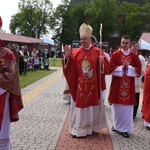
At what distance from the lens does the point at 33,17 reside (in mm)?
83312

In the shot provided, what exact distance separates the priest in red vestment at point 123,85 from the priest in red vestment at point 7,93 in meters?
3.08

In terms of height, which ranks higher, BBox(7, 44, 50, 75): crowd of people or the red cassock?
the red cassock

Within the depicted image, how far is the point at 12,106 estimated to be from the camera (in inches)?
175

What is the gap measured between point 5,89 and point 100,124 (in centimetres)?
285

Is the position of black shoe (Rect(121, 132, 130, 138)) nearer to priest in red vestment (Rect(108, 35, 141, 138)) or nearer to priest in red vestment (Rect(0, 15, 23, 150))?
priest in red vestment (Rect(108, 35, 141, 138))

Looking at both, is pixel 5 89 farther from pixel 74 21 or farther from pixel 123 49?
pixel 74 21

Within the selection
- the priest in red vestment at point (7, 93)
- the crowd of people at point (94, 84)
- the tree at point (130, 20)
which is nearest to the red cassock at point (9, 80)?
the priest in red vestment at point (7, 93)

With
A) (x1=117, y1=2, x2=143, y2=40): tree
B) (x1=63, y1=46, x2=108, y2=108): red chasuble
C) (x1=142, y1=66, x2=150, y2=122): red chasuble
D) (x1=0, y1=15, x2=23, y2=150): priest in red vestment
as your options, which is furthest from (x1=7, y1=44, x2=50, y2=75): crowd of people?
(x1=117, y1=2, x2=143, y2=40): tree

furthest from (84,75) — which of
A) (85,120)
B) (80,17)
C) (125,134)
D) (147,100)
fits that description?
(80,17)

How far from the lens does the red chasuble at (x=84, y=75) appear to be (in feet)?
21.7

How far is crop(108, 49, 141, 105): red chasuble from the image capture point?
276 inches

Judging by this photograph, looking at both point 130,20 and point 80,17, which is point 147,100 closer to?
point 130,20

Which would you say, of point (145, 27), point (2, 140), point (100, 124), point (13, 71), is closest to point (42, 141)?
point (100, 124)

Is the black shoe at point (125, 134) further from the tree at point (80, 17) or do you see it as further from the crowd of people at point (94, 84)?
the tree at point (80, 17)
